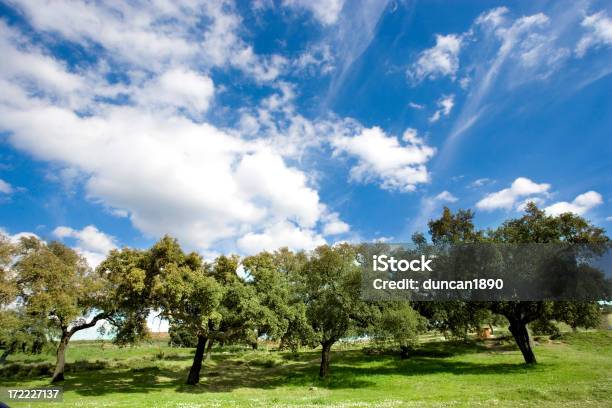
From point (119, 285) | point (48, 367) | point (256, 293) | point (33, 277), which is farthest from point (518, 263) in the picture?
point (48, 367)

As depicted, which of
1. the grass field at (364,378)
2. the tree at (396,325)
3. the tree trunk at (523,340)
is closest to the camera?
Result: the grass field at (364,378)

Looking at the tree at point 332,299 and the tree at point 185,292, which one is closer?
the tree at point 185,292

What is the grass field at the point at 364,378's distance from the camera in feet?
83.6

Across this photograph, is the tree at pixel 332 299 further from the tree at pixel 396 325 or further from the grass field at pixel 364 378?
the grass field at pixel 364 378

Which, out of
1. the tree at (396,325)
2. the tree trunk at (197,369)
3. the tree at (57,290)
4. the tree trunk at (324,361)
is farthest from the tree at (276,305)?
the tree at (57,290)

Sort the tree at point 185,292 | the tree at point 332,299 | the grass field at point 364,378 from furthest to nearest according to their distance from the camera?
the tree at point 332,299 < the tree at point 185,292 < the grass field at point 364,378

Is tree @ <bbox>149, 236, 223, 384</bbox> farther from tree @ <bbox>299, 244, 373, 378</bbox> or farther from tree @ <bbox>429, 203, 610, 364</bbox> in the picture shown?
tree @ <bbox>429, 203, 610, 364</bbox>

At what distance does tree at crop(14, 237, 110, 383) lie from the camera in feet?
125

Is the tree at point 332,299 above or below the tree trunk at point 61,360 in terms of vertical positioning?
above

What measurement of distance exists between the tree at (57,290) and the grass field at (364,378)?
5516 millimetres

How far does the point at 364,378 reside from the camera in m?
37.5

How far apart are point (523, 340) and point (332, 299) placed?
68.9 feet

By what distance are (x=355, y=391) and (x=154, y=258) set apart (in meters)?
22.5

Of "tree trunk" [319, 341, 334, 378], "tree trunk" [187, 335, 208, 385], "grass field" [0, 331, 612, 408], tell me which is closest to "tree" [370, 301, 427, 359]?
"grass field" [0, 331, 612, 408]
